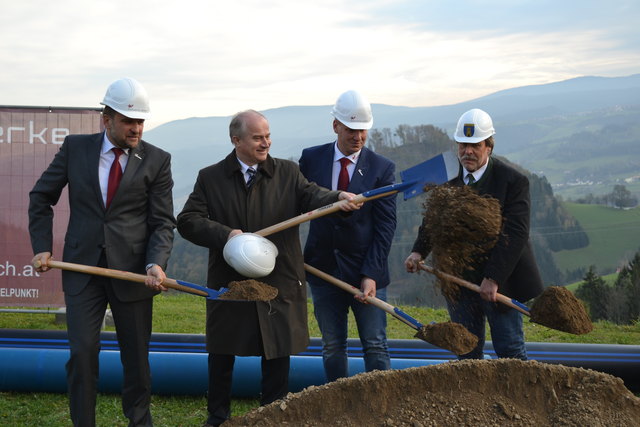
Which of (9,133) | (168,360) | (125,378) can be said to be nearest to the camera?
(125,378)

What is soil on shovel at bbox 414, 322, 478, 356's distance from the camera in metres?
4.20

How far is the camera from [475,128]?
176 inches

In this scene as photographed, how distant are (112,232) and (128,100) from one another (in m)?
0.71

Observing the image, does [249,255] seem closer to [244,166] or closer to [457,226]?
[244,166]

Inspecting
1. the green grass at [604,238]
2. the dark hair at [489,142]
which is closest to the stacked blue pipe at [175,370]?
the dark hair at [489,142]

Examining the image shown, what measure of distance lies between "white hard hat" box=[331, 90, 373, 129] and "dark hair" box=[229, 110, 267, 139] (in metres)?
0.52

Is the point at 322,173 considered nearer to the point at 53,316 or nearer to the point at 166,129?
the point at 53,316

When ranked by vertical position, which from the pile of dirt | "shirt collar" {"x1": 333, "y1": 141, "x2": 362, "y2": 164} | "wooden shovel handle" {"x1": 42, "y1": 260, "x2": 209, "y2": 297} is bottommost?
"wooden shovel handle" {"x1": 42, "y1": 260, "x2": 209, "y2": 297}

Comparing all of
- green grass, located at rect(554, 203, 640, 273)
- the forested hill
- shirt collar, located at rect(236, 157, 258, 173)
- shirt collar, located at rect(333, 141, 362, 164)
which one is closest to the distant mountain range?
the forested hill

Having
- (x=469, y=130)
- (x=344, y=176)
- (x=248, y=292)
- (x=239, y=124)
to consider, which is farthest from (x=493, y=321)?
(x=239, y=124)

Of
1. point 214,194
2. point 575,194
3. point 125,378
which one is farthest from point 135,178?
point 575,194

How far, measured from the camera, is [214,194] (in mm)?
4391

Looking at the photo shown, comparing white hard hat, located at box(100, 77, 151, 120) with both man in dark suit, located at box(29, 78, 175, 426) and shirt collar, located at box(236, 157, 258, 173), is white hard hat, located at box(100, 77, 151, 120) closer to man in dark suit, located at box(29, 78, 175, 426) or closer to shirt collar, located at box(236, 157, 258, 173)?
man in dark suit, located at box(29, 78, 175, 426)

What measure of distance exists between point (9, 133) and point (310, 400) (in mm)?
5337
